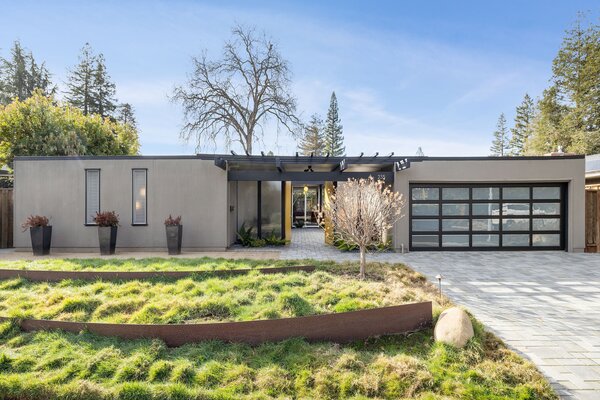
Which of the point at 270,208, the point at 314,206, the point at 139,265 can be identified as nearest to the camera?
the point at 139,265

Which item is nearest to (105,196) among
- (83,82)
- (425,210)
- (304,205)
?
(425,210)

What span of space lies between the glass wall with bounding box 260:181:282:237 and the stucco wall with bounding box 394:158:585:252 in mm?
4513

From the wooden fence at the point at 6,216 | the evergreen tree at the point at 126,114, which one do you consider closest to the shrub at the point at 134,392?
the wooden fence at the point at 6,216

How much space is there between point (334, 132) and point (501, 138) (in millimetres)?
23034

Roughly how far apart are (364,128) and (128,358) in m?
23.6

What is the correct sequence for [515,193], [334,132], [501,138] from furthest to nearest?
[501,138] < [334,132] < [515,193]

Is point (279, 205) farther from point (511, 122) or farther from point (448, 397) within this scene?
point (511, 122)

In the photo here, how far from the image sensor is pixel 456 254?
973 centimetres

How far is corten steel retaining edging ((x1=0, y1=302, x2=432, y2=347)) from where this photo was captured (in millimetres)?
3727

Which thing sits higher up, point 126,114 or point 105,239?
point 126,114

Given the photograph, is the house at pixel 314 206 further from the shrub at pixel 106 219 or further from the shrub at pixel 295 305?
the shrub at pixel 295 305

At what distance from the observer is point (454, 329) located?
3648 millimetres

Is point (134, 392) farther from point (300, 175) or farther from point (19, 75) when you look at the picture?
point (19, 75)

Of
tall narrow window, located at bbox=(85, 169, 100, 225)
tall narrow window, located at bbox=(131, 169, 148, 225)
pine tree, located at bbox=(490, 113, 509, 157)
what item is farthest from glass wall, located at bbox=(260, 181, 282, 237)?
pine tree, located at bbox=(490, 113, 509, 157)
